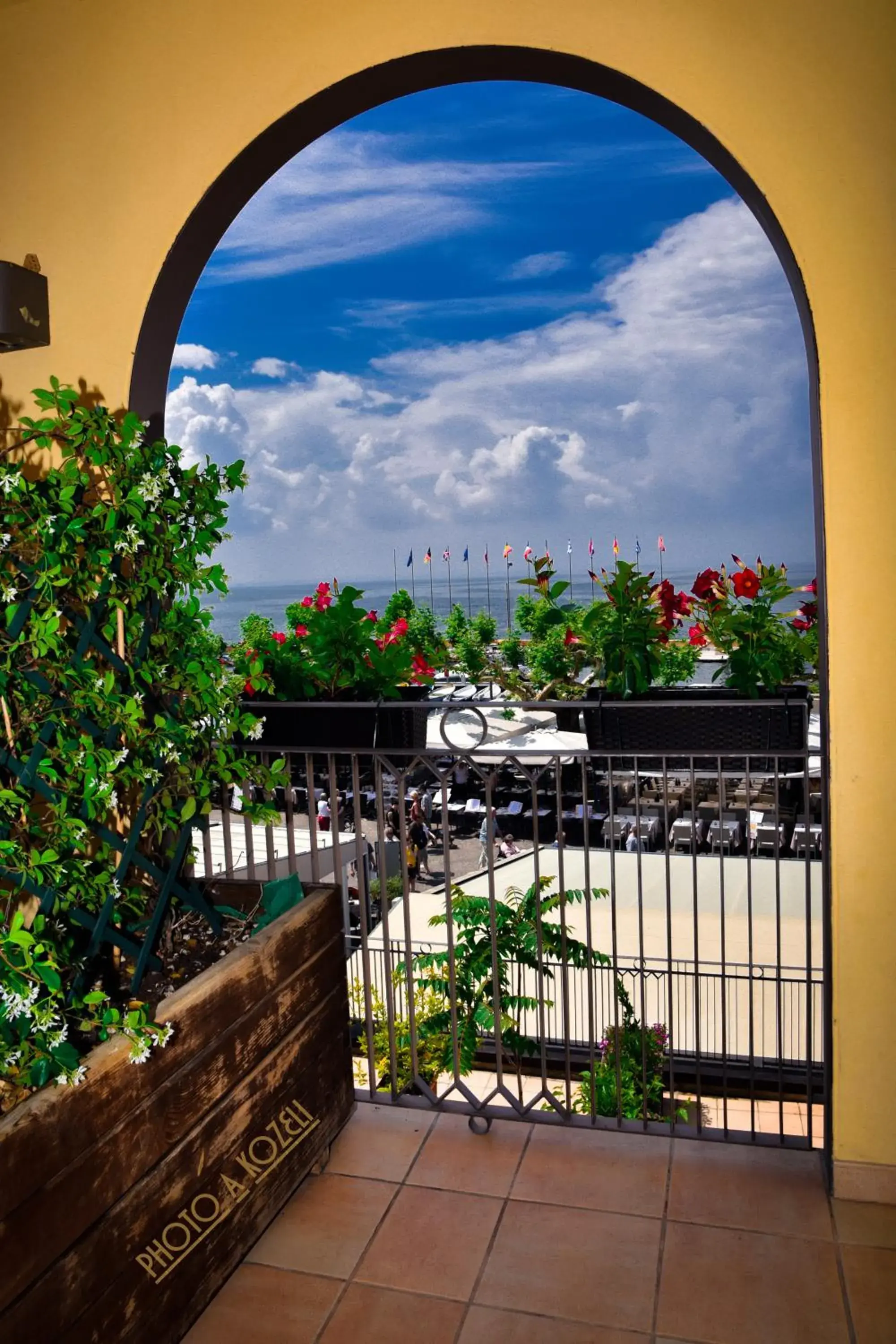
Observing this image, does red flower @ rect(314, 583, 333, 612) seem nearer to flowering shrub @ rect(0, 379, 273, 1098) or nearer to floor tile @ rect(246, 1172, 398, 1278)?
flowering shrub @ rect(0, 379, 273, 1098)

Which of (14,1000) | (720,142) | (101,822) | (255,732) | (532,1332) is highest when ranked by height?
(720,142)

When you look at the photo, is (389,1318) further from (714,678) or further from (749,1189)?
(714,678)

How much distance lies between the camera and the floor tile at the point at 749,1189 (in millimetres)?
2002

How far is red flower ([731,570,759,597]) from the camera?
2350mm

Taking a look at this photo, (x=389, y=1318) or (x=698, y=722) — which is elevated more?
(x=698, y=722)

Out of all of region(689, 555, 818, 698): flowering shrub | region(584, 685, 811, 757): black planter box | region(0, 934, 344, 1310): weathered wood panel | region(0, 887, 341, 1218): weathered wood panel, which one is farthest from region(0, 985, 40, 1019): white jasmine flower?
region(689, 555, 818, 698): flowering shrub

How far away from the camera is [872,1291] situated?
1.79m

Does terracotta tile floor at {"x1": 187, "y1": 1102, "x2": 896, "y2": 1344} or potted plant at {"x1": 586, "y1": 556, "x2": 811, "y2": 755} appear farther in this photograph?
potted plant at {"x1": 586, "y1": 556, "x2": 811, "y2": 755}

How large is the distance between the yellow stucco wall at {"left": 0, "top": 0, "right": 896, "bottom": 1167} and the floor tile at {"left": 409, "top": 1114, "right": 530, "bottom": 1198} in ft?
2.32

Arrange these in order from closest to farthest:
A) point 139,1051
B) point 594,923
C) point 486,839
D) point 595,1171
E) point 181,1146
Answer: point 139,1051
point 181,1146
point 595,1171
point 486,839
point 594,923

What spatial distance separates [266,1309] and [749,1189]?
1011 millimetres

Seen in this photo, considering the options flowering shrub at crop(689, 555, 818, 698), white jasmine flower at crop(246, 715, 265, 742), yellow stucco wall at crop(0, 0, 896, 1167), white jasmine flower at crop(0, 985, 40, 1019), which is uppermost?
yellow stucco wall at crop(0, 0, 896, 1167)

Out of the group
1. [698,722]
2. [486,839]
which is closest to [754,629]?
[698,722]

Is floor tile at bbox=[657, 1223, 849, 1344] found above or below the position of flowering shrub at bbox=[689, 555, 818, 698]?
below
